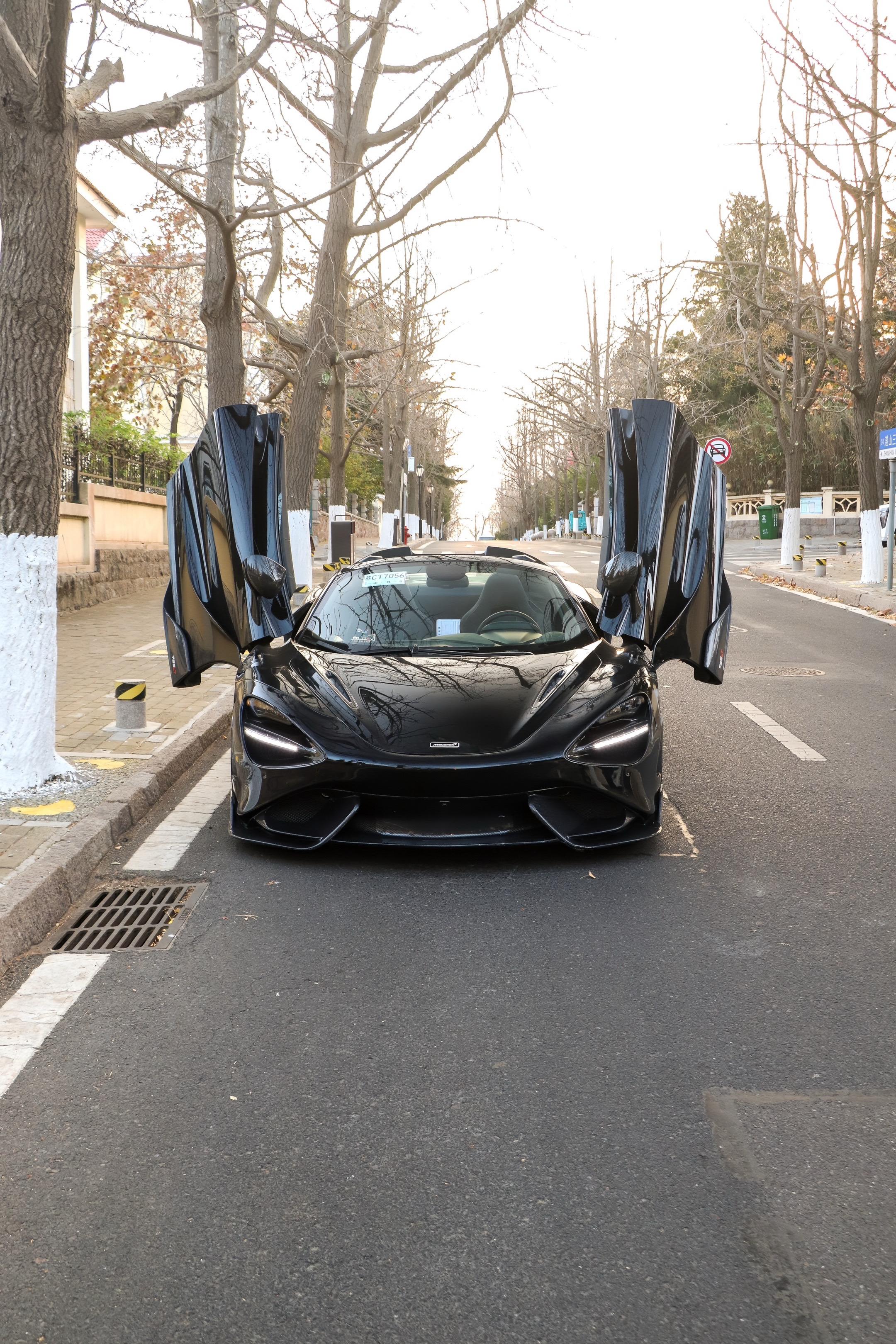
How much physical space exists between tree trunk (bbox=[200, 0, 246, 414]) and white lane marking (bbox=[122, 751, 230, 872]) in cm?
794

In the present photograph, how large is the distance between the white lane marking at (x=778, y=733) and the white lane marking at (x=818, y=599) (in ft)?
23.1

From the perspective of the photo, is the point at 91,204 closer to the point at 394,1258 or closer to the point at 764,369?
the point at 764,369

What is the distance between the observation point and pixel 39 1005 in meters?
3.66

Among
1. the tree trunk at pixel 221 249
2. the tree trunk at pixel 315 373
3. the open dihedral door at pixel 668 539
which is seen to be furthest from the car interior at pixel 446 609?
the tree trunk at pixel 315 373

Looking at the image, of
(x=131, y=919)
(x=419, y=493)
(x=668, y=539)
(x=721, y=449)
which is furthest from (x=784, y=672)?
(x=419, y=493)

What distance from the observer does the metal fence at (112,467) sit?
16.9 metres

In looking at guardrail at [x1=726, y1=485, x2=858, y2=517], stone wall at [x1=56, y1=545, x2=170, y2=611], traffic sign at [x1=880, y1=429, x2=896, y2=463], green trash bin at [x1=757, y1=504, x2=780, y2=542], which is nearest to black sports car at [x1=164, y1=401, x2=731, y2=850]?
stone wall at [x1=56, y1=545, x2=170, y2=611]

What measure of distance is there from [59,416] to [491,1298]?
5172mm

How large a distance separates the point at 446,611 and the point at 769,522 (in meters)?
38.4

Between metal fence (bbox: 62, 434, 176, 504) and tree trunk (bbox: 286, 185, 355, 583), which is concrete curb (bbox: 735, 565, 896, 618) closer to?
tree trunk (bbox: 286, 185, 355, 583)

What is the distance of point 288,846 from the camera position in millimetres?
5000

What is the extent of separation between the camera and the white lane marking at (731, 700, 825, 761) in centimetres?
747

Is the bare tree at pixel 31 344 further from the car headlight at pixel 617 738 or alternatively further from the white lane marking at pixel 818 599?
the white lane marking at pixel 818 599

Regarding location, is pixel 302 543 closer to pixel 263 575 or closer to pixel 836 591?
pixel 836 591
